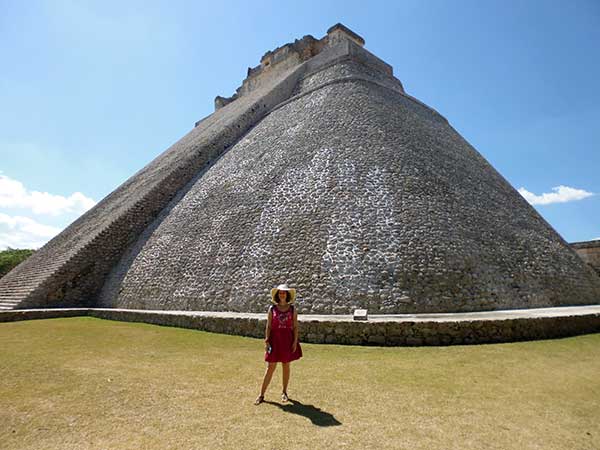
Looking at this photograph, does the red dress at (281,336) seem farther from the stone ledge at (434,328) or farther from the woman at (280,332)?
the stone ledge at (434,328)

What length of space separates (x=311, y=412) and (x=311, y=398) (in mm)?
439

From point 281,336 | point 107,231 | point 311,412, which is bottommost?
point 311,412

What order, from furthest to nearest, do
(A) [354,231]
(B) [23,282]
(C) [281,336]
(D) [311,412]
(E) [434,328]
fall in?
(B) [23,282] → (A) [354,231] → (E) [434,328] → (C) [281,336] → (D) [311,412]

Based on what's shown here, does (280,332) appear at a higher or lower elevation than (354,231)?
lower

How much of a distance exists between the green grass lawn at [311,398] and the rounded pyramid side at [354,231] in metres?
2.25

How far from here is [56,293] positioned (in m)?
13.5

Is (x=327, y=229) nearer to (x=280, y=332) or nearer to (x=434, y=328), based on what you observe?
(x=434, y=328)

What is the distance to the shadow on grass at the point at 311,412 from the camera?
3.56 metres

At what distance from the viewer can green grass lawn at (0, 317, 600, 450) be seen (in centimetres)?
325

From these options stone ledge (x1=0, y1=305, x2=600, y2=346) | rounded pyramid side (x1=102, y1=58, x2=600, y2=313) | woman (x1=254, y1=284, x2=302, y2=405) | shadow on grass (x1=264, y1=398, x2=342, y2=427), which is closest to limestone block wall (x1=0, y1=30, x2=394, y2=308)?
rounded pyramid side (x1=102, y1=58, x2=600, y2=313)

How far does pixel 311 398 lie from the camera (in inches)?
167

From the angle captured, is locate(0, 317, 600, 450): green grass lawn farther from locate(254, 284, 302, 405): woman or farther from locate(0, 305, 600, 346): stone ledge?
locate(254, 284, 302, 405): woman

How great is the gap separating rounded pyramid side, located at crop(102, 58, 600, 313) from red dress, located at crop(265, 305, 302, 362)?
4436mm

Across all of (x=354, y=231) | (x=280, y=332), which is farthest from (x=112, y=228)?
(x=280, y=332)
